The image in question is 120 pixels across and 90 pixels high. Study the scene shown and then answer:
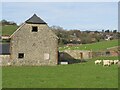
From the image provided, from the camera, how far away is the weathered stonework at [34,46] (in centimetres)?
4256

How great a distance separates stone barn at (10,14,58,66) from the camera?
4259 centimetres

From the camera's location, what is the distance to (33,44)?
43125mm

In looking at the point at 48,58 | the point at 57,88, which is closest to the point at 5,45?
the point at 48,58

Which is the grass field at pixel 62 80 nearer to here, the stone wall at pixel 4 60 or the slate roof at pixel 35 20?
the stone wall at pixel 4 60

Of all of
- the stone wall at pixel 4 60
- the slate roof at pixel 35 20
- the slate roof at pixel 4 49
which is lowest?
the stone wall at pixel 4 60

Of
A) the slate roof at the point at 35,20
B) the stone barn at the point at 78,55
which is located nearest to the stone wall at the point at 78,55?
the stone barn at the point at 78,55

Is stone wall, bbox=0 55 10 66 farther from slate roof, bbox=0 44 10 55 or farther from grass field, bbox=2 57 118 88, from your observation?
grass field, bbox=2 57 118 88

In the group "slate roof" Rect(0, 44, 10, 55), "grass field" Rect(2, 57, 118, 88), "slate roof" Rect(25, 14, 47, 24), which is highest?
"slate roof" Rect(25, 14, 47, 24)

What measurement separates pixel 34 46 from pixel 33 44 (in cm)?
30

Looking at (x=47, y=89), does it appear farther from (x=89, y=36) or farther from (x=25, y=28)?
(x=89, y=36)

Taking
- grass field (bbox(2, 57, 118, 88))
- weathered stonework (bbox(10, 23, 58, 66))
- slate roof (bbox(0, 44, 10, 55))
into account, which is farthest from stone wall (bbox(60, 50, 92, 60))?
grass field (bbox(2, 57, 118, 88))

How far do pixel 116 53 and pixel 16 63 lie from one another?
23694 mm

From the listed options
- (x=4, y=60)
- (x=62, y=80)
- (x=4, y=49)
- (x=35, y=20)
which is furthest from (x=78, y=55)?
(x=62, y=80)

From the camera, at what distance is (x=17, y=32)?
140 feet
